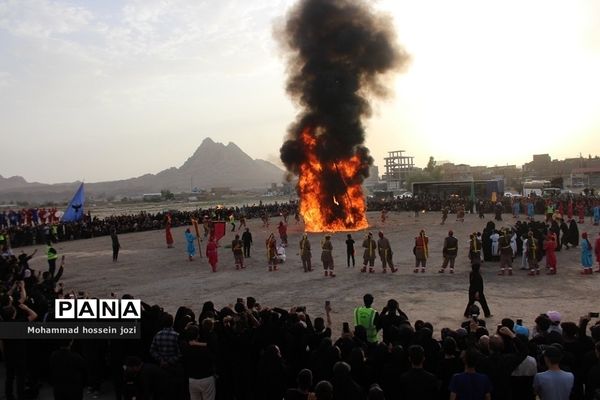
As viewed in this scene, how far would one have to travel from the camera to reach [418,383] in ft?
15.8

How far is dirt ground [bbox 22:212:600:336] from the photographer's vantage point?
12055 mm

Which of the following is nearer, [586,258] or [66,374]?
[66,374]

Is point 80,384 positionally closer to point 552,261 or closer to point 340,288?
point 340,288

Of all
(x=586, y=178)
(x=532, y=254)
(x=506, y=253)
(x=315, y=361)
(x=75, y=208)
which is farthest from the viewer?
(x=586, y=178)

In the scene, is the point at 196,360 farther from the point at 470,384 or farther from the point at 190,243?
the point at 190,243

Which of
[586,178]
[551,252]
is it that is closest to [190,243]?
[551,252]

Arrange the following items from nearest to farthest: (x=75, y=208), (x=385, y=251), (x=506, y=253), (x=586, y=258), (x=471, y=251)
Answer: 1. (x=586, y=258)
2. (x=506, y=253)
3. (x=471, y=251)
4. (x=385, y=251)
5. (x=75, y=208)

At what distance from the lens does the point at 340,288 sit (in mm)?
14898

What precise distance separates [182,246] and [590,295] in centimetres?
2159

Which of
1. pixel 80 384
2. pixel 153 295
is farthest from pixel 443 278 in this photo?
pixel 80 384

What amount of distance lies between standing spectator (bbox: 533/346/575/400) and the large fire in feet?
94.7

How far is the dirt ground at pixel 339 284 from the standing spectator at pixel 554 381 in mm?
5252

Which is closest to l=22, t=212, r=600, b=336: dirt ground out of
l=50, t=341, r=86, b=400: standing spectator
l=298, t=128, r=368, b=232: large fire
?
l=50, t=341, r=86, b=400: standing spectator

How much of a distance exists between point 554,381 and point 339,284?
10.8 metres
